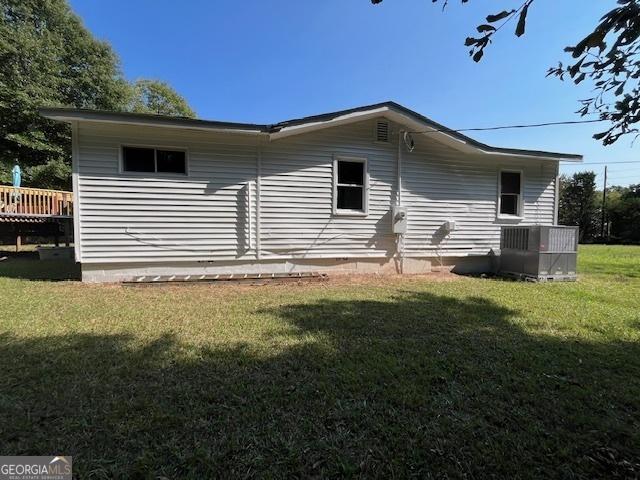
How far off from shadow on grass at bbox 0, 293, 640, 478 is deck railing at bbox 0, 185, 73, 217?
9.51 metres

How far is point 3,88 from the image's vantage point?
17547 millimetres

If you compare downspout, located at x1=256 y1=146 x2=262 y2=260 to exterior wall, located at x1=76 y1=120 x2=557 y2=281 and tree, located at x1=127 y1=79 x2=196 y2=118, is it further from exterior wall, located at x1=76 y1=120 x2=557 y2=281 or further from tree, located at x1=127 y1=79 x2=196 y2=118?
tree, located at x1=127 y1=79 x2=196 y2=118

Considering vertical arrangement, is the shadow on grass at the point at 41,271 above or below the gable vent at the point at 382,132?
below

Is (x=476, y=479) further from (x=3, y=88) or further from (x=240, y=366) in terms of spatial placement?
(x=3, y=88)

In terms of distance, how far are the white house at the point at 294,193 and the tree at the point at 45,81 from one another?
15.5 m

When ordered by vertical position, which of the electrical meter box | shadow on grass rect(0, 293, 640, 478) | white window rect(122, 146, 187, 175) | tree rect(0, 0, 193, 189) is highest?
tree rect(0, 0, 193, 189)

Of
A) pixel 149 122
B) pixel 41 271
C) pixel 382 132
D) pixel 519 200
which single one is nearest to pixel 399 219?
pixel 382 132

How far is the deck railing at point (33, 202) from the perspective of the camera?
10.6 meters

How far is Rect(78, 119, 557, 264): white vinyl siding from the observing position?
696 centimetres

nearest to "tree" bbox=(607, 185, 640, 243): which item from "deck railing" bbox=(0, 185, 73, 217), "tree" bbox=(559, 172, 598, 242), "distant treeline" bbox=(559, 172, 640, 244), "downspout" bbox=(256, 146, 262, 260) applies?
"distant treeline" bbox=(559, 172, 640, 244)

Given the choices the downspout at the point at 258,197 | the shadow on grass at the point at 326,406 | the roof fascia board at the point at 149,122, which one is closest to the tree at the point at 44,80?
the roof fascia board at the point at 149,122

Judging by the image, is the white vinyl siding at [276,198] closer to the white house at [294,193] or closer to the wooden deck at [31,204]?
the white house at [294,193]

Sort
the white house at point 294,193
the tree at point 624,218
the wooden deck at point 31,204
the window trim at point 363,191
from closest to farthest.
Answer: the white house at point 294,193
the window trim at point 363,191
the wooden deck at point 31,204
the tree at point 624,218

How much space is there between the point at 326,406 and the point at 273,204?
5849 mm
